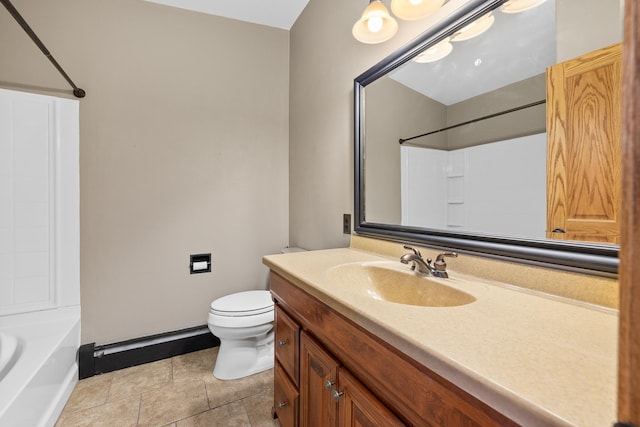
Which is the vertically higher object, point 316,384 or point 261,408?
point 316,384

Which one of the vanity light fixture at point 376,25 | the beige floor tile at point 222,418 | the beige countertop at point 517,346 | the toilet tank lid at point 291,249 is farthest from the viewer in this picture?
the toilet tank lid at point 291,249

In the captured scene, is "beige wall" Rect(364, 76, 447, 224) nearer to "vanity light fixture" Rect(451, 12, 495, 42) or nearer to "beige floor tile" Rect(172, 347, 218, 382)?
"vanity light fixture" Rect(451, 12, 495, 42)

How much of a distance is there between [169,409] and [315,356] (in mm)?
1139

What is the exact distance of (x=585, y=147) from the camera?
714mm

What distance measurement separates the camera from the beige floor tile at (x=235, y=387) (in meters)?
1.60

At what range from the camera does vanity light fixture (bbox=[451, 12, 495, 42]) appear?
95 centimetres

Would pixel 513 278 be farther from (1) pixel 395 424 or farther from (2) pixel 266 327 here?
(2) pixel 266 327

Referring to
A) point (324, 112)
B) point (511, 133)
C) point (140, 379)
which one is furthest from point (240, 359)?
point (511, 133)

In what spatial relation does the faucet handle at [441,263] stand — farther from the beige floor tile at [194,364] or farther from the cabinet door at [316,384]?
the beige floor tile at [194,364]

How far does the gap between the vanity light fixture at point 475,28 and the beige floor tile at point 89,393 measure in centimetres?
247

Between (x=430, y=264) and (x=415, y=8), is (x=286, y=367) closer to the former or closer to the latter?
(x=430, y=264)

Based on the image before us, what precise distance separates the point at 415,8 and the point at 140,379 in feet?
7.99

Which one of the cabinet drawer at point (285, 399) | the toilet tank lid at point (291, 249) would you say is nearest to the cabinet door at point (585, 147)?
the cabinet drawer at point (285, 399)

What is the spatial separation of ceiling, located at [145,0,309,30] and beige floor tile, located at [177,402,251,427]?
2.60 m
